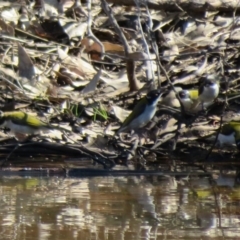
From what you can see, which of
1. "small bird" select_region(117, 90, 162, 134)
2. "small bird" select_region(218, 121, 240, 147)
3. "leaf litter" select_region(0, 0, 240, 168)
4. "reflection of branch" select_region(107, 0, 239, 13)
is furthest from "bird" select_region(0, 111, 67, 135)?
"reflection of branch" select_region(107, 0, 239, 13)

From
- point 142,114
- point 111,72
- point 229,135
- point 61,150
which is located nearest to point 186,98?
point 229,135

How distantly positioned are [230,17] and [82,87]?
110 inches

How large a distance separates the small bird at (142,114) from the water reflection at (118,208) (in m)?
1.31

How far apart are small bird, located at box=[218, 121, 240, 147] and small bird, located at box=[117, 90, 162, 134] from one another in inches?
29.5

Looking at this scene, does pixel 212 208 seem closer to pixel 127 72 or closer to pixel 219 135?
pixel 219 135

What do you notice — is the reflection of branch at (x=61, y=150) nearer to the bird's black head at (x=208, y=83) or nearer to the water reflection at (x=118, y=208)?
the water reflection at (x=118, y=208)

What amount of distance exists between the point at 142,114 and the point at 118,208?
2.80m

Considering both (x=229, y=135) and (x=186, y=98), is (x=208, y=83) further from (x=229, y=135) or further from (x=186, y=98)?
(x=229, y=135)

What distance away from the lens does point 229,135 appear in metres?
9.09

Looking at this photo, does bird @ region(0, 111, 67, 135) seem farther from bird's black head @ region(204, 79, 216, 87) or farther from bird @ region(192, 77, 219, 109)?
bird's black head @ region(204, 79, 216, 87)

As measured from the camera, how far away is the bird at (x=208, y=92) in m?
9.52

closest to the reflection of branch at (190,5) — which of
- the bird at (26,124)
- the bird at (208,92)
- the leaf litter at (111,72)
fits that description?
the leaf litter at (111,72)

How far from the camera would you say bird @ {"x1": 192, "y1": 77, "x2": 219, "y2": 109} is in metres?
9.52

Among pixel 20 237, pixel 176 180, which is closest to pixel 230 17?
pixel 176 180
